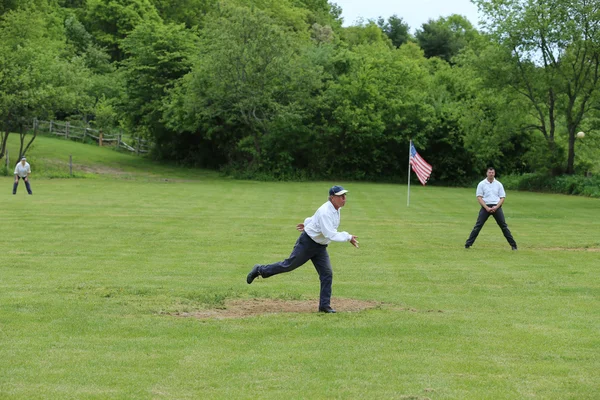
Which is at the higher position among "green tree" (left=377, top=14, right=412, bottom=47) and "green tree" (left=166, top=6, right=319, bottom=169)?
"green tree" (left=377, top=14, right=412, bottom=47)

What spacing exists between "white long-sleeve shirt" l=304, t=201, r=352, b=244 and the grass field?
1131mm

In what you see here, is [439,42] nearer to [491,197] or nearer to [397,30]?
[397,30]

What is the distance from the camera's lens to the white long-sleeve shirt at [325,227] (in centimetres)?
1120

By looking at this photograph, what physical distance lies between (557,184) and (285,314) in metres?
42.2

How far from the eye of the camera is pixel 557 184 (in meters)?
50.1

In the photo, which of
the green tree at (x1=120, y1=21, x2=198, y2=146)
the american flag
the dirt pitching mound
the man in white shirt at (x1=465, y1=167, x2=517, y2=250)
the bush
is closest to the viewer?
the dirt pitching mound

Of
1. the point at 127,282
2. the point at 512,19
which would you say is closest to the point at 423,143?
the point at 512,19

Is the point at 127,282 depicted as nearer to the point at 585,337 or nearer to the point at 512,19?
the point at 585,337

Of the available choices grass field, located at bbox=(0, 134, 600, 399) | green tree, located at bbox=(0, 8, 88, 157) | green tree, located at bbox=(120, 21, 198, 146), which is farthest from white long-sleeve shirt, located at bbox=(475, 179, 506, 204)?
green tree, located at bbox=(120, 21, 198, 146)

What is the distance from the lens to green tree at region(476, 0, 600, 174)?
4234cm

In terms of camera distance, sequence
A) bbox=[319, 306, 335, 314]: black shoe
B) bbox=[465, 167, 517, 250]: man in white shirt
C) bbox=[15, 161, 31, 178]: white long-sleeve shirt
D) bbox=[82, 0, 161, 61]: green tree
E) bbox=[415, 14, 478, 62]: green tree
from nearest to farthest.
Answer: bbox=[319, 306, 335, 314]: black shoe, bbox=[465, 167, 517, 250]: man in white shirt, bbox=[15, 161, 31, 178]: white long-sleeve shirt, bbox=[82, 0, 161, 61]: green tree, bbox=[415, 14, 478, 62]: green tree

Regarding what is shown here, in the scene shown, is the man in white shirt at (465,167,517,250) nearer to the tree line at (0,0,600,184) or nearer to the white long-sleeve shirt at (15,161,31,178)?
the white long-sleeve shirt at (15,161,31,178)

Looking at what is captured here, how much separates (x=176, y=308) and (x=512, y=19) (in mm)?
37649

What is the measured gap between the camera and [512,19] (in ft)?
146
